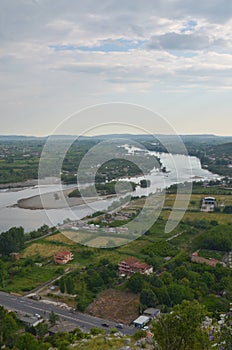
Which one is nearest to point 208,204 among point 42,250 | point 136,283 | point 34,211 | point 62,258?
point 34,211

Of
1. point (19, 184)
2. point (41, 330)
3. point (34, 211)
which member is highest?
point (19, 184)

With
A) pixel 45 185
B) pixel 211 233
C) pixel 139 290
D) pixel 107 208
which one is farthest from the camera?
pixel 45 185

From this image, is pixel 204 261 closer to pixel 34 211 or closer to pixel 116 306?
pixel 116 306

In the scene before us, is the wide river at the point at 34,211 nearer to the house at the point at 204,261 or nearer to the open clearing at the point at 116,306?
the house at the point at 204,261

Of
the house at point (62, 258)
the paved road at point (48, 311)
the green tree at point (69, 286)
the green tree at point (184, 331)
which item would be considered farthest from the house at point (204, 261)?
the green tree at point (184, 331)

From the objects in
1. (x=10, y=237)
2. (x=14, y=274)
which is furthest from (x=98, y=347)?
(x=10, y=237)

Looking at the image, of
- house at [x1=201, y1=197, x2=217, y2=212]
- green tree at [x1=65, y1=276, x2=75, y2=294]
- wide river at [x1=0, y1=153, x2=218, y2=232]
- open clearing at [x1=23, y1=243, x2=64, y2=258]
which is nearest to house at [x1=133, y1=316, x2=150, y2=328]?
green tree at [x1=65, y1=276, x2=75, y2=294]

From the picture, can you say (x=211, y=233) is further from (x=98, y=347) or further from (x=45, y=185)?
(x=45, y=185)
